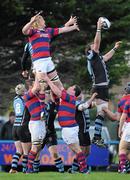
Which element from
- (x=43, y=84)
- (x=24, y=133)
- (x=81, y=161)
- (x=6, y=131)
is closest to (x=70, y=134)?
(x=81, y=161)

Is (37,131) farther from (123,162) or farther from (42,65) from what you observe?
(123,162)

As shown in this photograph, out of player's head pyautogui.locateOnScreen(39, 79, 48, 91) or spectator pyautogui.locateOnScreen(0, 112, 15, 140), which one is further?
spectator pyautogui.locateOnScreen(0, 112, 15, 140)

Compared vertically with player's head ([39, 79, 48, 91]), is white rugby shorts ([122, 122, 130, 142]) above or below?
below

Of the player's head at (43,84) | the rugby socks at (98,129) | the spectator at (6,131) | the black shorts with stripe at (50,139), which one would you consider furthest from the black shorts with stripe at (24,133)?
the spectator at (6,131)

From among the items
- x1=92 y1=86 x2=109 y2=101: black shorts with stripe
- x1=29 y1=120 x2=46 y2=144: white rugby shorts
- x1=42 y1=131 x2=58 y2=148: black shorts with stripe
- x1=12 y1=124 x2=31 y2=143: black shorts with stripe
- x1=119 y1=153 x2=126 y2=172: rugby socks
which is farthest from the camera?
x1=12 y1=124 x2=31 y2=143: black shorts with stripe

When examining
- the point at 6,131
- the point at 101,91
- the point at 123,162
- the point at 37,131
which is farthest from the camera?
the point at 6,131

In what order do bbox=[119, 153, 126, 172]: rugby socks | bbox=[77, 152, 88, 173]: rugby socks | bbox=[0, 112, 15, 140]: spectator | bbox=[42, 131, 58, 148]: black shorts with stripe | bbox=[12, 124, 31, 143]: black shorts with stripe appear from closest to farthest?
1. bbox=[77, 152, 88, 173]: rugby socks
2. bbox=[119, 153, 126, 172]: rugby socks
3. bbox=[42, 131, 58, 148]: black shorts with stripe
4. bbox=[12, 124, 31, 143]: black shorts with stripe
5. bbox=[0, 112, 15, 140]: spectator

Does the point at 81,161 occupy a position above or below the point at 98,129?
below

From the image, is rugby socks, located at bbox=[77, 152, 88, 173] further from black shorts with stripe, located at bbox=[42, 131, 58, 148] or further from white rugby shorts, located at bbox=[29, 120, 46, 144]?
black shorts with stripe, located at bbox=[42, 131, 58, 148]

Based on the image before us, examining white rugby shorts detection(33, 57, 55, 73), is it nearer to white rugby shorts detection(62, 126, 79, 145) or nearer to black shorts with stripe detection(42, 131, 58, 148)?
white rugby shorts detection(62, 126, 79, 145)

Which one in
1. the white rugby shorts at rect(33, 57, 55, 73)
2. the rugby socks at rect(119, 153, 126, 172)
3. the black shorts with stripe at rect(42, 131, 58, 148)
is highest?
the white rugby shorts at rect(33, 57, 55, 73)

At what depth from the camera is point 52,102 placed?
17484 millimetres

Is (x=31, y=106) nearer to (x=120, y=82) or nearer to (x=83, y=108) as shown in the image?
(x=83, y=108)

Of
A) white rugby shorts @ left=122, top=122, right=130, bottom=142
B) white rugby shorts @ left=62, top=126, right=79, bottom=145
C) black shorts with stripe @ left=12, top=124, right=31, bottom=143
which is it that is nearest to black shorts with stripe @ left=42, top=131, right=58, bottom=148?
black shorts with stripe @ left=12, top=124, right=31, bottom=143
